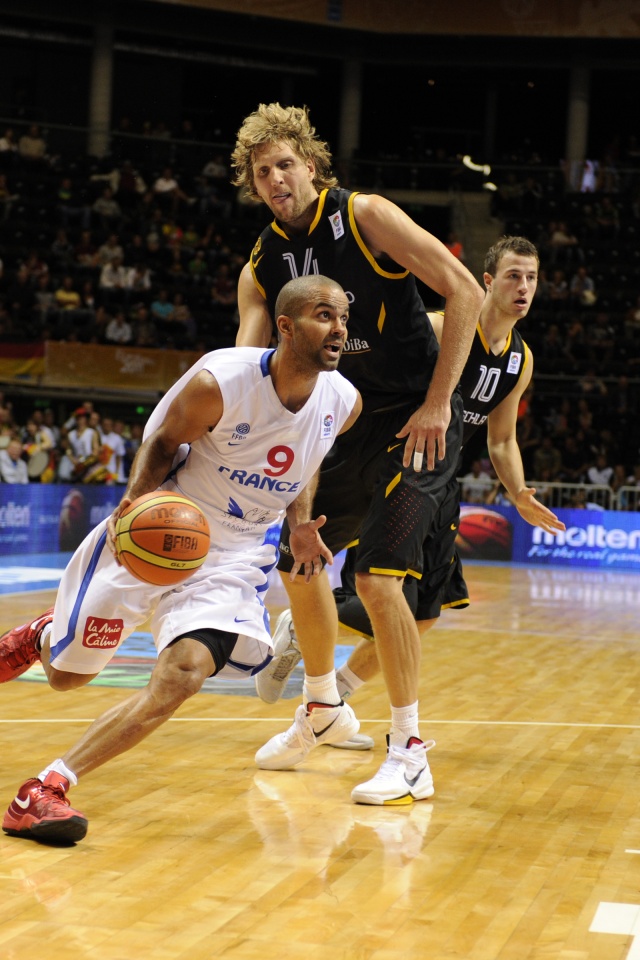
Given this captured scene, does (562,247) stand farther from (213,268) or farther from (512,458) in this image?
(512,458)

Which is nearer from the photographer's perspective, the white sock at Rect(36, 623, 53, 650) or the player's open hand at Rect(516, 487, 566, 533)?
the white sock at Rect(36, 623, 53, 650)

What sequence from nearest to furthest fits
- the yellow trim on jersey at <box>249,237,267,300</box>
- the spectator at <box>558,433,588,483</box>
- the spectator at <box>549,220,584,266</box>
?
the yellow trim on jersey at <box>249,237,267,300</box> → the spectator at <box>558,433,588,483</box> → the spectator at <box>549,220,584,266</box>

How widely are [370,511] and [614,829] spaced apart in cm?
137

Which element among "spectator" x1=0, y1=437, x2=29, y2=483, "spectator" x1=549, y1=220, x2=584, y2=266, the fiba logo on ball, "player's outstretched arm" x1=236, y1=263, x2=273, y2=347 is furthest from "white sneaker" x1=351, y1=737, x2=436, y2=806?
"spectator" x1=549, y1=220, x2=584, y2=266

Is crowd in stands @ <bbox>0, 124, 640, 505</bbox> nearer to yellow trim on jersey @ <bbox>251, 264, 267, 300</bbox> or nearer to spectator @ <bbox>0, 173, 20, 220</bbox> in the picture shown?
spectator @ <bbox>0, 173, 20, 220</bbox>

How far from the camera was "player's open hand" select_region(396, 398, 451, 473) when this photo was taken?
4.19 m

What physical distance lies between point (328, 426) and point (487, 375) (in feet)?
4.58

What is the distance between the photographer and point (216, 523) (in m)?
3.96

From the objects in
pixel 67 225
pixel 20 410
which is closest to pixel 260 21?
pixel 67 225

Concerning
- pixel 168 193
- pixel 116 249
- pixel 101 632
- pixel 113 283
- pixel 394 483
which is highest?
pixel 168 193

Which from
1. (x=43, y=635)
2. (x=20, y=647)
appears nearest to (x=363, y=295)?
(x=43, y=635)

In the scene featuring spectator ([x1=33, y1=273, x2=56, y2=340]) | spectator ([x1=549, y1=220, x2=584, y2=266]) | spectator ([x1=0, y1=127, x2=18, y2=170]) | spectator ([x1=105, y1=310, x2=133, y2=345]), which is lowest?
spectator ([x1=105, y1=310, x2=133, y2=345])

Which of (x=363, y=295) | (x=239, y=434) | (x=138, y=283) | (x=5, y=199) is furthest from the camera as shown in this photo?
(x=5, y=199)

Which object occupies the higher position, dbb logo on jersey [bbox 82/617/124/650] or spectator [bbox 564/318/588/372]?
spectator [bbox 564/318/588/372]
